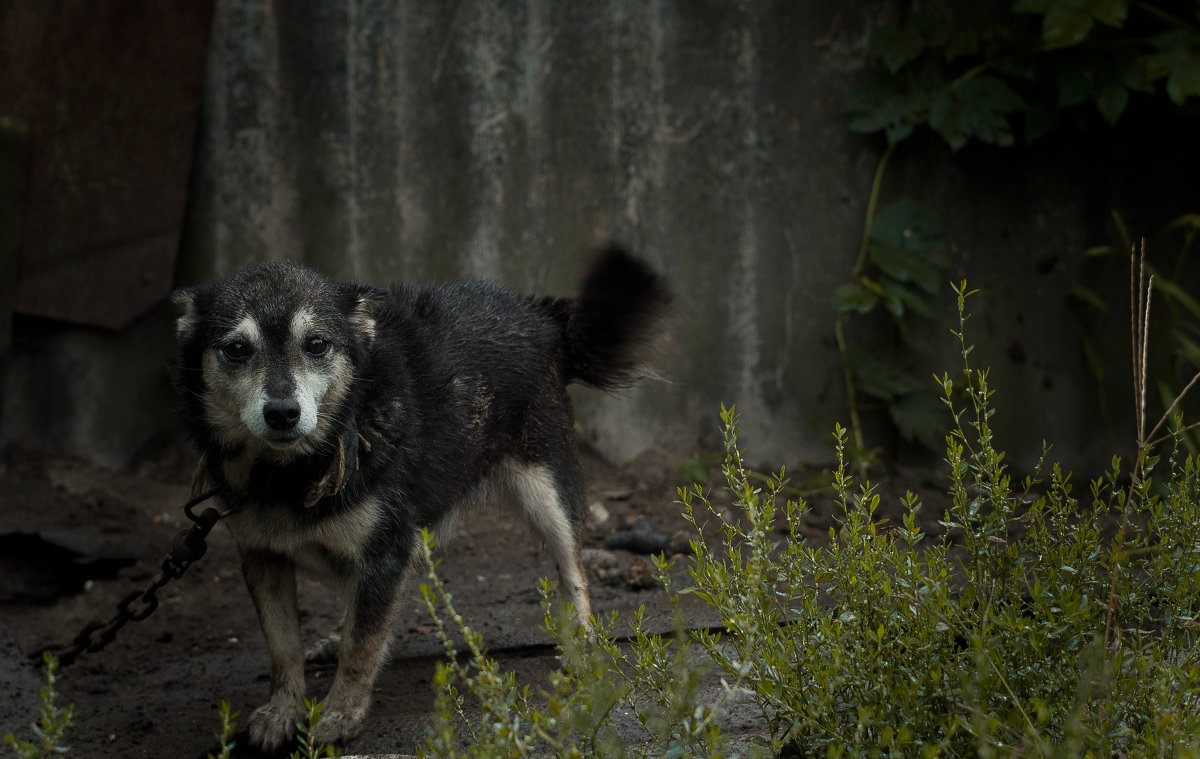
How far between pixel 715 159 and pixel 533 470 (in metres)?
2.39

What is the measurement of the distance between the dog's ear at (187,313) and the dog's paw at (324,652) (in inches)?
52.7

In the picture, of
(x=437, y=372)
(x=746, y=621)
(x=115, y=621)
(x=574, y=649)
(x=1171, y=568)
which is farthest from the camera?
(x=437, y=372)

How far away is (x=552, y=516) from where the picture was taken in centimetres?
390

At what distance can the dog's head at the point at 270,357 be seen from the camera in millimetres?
2982

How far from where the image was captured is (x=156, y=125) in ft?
18.1

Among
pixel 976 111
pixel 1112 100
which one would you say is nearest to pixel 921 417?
pixel 976 111

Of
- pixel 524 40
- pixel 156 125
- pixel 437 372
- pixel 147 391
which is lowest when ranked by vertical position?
pixel 147 391

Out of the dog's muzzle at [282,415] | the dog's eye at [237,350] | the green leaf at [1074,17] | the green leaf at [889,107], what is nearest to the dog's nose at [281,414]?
the dog's muzzle at [282,415]

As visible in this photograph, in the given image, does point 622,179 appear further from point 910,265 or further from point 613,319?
point 613,319

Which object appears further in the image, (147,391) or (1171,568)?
(147,391)

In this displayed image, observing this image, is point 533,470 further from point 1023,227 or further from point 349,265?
point 1023,227

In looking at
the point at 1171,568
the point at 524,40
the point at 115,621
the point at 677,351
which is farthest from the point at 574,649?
the point at 524,40

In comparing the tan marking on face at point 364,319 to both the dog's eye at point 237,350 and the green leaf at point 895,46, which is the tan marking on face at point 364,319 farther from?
the green leaf at point 895,46

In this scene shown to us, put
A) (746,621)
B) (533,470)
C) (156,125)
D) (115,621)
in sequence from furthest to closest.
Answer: (156,125), (533,470), (115,621), (746,621)
